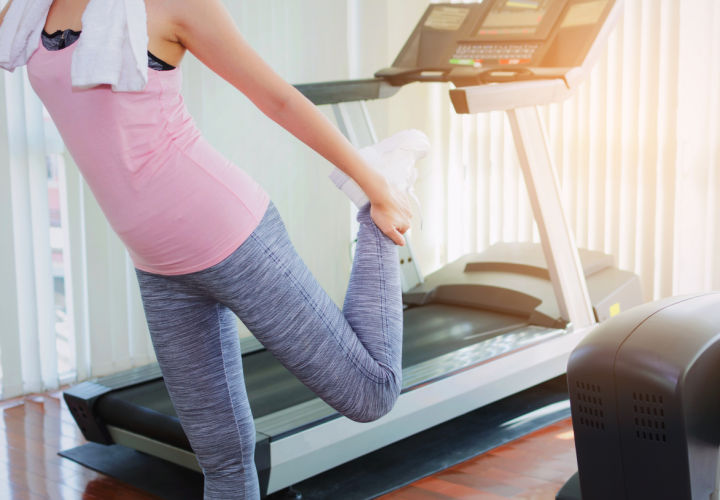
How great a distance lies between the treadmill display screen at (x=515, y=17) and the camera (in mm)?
2900

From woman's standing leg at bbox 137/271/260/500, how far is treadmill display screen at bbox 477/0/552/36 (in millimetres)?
1935

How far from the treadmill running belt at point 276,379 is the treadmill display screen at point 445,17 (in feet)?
3.73

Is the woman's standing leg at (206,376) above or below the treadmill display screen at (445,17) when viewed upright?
below

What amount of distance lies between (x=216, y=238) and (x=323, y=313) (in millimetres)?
221

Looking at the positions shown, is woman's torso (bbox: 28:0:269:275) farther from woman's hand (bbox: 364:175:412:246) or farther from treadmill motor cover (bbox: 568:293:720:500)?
treadmill motor cover (bbox: 568:293:720:500)

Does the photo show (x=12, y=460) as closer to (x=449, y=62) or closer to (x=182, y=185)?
(x=182, y=185)

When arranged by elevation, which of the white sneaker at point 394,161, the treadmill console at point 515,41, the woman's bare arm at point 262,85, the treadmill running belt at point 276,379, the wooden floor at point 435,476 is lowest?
the wooden floor at point 435,476

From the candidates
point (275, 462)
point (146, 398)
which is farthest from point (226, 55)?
point (146, 398)

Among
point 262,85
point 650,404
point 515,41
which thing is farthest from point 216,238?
point 515,41

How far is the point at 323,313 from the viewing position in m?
1.32

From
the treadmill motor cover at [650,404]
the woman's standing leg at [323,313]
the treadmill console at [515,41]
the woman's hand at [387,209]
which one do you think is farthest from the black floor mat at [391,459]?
the treadmill console at [515,41]

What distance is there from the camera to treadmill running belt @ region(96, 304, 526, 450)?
7.43 feet

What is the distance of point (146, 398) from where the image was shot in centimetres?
240

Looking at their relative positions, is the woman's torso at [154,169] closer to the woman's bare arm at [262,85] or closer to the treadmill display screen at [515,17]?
the woman's bare arm at [262,85]
